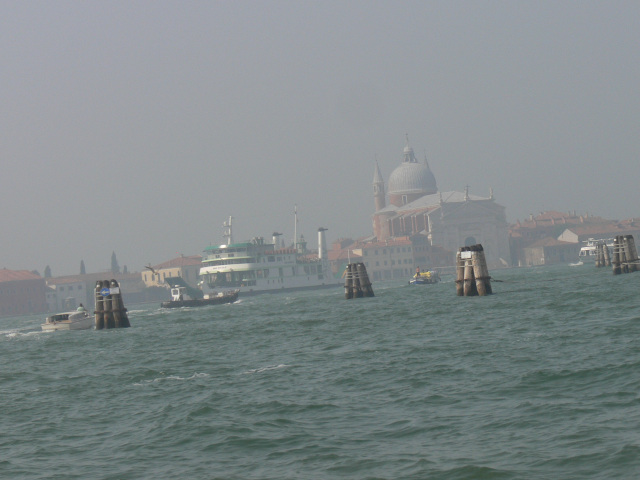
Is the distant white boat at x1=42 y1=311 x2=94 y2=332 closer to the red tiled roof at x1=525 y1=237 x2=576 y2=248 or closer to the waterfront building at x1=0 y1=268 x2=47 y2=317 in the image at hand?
the waterfront building at x1=0 y1=268 x2=47 y2=317

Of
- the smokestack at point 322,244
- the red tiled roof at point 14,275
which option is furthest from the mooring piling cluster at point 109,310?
the smokestack at point 322,244

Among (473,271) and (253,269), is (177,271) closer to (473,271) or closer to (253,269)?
(253,269)

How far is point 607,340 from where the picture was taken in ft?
78.2

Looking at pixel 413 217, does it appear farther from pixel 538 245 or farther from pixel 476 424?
pixel 476 424

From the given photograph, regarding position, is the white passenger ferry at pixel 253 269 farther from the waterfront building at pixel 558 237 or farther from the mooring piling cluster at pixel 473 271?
the mooring piling cluster at pixel 473 271

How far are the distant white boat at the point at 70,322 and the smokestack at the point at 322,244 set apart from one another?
3916 inches

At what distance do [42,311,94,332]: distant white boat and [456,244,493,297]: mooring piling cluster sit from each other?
65.8ft

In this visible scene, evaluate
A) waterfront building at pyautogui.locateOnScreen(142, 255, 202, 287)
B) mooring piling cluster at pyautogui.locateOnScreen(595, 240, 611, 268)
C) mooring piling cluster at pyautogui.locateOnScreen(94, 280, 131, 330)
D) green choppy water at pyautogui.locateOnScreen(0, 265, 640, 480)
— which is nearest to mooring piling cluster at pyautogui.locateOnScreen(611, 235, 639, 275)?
mooring piling cluster at pyautogui.locateOnScreen(595, 240, 611, 268)

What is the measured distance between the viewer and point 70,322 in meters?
54.2

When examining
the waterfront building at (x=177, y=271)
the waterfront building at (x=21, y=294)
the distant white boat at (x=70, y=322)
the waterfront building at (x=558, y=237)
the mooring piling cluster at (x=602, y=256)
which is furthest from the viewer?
the waterfront building at (x=558, y=237)

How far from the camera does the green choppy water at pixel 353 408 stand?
43.4 feet

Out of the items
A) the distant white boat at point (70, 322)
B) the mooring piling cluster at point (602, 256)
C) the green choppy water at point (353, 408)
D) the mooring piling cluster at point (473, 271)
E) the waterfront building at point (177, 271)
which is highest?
the waterfront building at point (177, 271)

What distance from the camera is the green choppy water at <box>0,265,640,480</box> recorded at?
1323 cm

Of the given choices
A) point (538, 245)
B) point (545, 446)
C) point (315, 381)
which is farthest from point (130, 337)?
A: point (538, 245)
